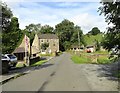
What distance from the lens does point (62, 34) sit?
159250mm

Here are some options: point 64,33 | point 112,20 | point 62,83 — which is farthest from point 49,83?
point 64,33

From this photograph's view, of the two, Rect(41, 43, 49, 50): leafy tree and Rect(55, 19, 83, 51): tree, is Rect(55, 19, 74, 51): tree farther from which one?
Rect(41, 43, 49, 50): leafy tree

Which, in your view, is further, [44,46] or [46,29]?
[46,29]

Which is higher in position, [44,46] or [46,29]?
[46,29]

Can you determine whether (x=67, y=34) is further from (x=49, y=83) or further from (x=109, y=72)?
(x=49, y=83)

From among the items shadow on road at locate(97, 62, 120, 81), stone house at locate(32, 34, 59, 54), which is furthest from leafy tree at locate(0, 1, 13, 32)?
stone house at locate(32, 34, 59, 54)

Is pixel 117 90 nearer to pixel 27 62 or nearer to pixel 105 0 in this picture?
pixel 105 0

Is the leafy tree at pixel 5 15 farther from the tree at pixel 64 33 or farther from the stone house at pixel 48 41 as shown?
the tree at pixel 64 33

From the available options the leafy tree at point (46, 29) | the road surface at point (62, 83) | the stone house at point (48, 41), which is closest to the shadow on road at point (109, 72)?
the road surface at point (62, 83)

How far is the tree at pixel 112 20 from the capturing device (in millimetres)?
16922

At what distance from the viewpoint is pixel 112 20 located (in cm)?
1752

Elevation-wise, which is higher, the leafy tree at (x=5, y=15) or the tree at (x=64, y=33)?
the tree at (x=64, y=33)

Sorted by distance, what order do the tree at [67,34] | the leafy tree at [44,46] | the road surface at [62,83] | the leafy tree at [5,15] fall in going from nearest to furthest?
1. the road surface at [62,83]
2. the leafy tree at [5,15]
3. the leafy tree at [44,46]
4. the tree at [67,34]

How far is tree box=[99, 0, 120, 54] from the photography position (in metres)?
16.9
